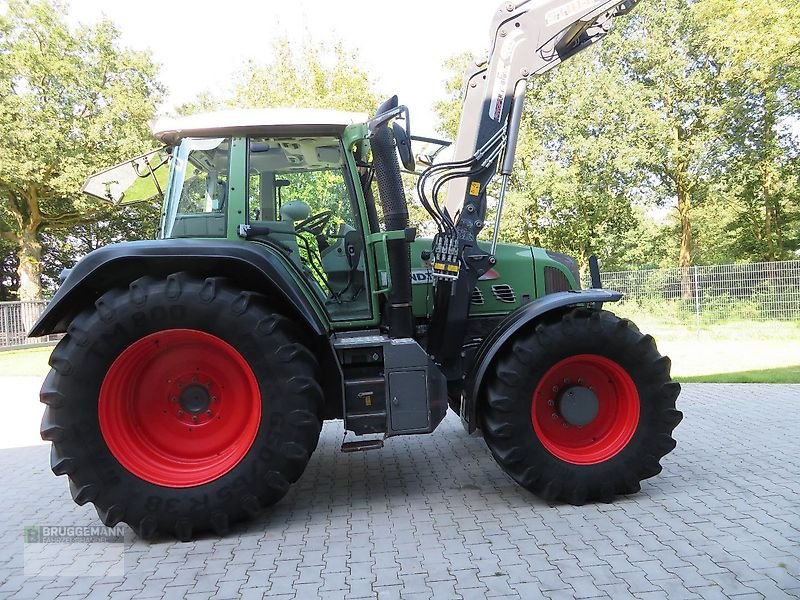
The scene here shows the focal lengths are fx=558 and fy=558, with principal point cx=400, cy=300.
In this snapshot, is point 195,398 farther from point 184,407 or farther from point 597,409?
point 597,409

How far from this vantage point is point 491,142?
13.9ft

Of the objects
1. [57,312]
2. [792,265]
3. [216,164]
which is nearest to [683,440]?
[216,164]

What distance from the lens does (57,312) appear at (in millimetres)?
3506

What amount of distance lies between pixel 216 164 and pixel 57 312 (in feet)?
4.57

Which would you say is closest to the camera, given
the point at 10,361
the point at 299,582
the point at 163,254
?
the point at 299,582

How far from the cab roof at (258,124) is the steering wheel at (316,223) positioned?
1.87ft

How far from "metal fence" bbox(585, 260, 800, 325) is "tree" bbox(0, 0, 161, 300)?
17998 mm

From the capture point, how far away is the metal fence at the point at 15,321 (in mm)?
19234

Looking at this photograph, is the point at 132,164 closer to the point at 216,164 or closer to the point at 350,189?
the point at 216,164

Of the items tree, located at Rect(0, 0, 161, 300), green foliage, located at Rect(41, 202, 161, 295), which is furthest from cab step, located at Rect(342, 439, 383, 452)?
green foliage, located at Rect(41, 202, 161, 295)

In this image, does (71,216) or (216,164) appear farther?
(71,216)

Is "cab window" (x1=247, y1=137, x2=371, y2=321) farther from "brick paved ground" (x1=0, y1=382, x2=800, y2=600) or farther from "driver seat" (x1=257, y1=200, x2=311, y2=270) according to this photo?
"brick paved ground" (x1=0, y1=382, x2=800, y2=600)

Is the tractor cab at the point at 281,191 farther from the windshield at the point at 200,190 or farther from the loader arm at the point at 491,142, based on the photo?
the loader arm at the point at 491,142

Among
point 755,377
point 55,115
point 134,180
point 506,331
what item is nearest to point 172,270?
point 134,180
